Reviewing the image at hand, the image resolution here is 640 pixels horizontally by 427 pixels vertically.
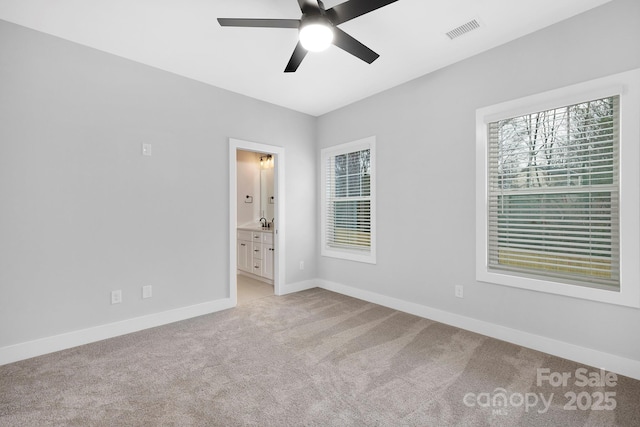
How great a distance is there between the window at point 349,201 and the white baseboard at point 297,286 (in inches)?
20.7

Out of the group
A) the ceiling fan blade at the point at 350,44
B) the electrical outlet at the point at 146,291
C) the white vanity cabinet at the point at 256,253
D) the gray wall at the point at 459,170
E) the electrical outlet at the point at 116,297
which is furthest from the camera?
the white vanity cabinet at the point at 256,253

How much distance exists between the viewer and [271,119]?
419cm

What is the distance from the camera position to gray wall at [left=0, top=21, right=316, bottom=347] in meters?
2.44

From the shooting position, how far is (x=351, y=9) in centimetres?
190

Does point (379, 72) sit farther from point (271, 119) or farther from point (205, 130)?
point (205, 130)

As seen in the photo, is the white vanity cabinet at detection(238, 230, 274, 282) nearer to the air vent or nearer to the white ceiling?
the white ceiling

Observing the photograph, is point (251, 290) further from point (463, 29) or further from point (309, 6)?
point (463, 29)

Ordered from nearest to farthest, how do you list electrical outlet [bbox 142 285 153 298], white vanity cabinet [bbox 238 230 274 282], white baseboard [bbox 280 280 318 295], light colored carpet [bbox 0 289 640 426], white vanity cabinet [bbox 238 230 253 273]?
light colored carpet [bbox 0 289 640 426]
electrical outlet [bbox 142 285 153 298]
white baseboard [bbox 280 280 318 295]
white vanity cabinet [bbox 238 230 274 282]
white vanity cabinet [bbox 238 230 253 273]

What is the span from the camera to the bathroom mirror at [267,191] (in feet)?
18.5

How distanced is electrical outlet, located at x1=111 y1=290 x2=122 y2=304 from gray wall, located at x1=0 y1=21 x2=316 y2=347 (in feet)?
0.16

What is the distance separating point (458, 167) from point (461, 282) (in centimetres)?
120

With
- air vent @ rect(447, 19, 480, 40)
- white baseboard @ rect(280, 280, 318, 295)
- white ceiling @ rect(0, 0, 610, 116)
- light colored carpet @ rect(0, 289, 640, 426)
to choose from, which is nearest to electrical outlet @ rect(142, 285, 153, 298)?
light colored carpet @ rect(0, 289, 640, 426)

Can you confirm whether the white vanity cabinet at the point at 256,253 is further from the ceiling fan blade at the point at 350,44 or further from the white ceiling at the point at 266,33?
the ceiling fan blade at the point at 350,44

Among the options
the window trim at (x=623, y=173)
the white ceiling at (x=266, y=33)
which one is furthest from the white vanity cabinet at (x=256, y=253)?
the window trim at (x=623, y=173)
